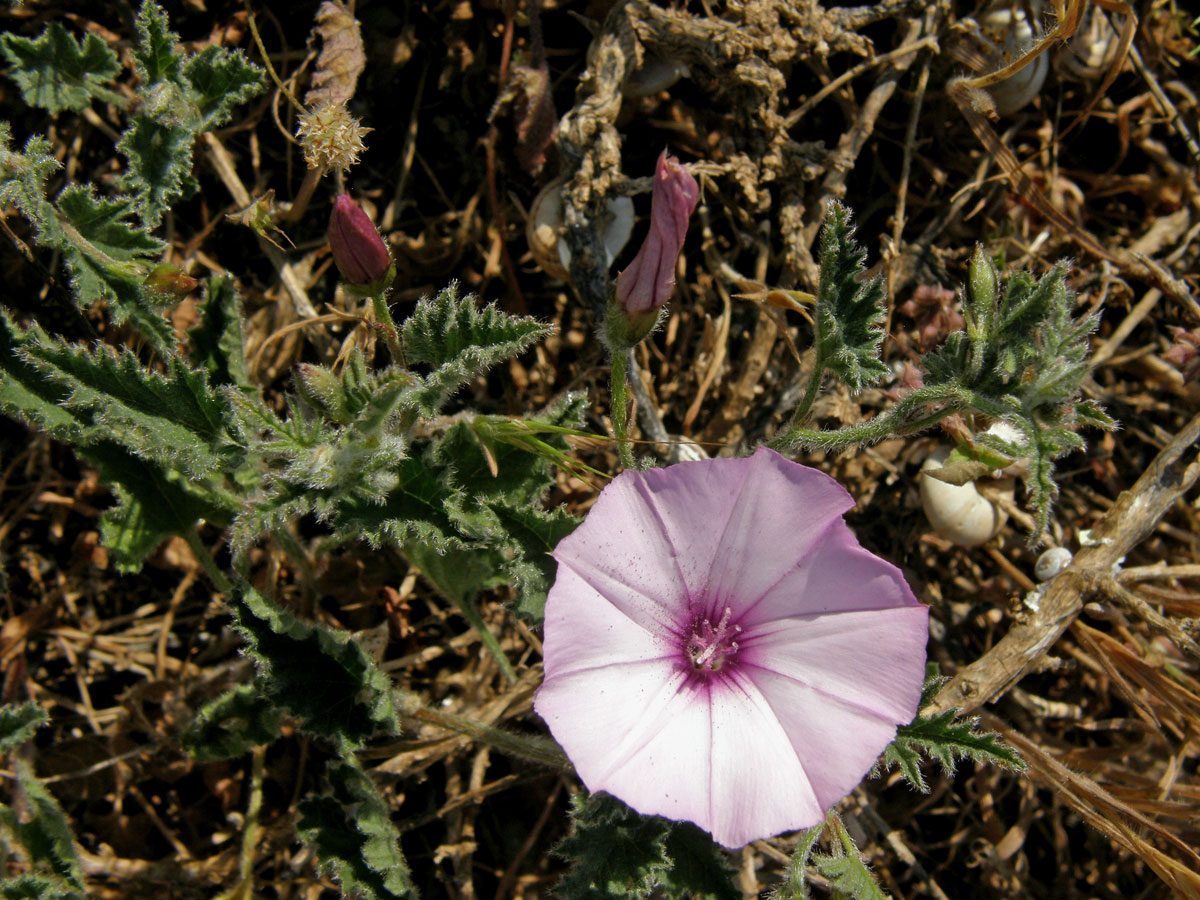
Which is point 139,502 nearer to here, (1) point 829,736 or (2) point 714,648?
(2) point 714,648

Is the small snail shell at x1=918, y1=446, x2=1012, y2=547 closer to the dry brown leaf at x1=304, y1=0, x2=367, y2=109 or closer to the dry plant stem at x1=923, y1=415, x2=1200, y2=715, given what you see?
the dry plant stem at x1=923, y1=415, x2=1200, y2=715

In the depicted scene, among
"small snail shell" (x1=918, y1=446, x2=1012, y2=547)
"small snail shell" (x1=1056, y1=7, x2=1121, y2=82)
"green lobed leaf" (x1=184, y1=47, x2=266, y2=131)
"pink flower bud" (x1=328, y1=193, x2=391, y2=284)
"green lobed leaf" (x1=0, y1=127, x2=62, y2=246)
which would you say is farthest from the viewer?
"small snail shell" (x1=1056, y1=7, x2=1121, y2=82)

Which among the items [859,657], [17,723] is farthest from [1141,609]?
[17,723]

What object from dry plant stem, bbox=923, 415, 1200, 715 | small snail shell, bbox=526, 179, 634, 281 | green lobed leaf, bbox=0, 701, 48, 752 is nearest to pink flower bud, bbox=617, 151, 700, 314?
small snail shell, bbox=526, 179, 634, 281

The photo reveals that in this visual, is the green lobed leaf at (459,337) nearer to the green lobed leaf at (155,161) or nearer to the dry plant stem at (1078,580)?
the green lobed leaf at (155,161)

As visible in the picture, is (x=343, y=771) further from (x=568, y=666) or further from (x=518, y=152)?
(x=518, y=152)

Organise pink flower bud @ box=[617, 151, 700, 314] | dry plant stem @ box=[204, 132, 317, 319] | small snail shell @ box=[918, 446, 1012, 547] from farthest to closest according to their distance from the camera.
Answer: dry plant stem @ box=[204, 132, 317, 319]
small snail shell @ box=[918, 446, 1012, 547]
pink flower bud @ box=[617, 151, 700, 314]

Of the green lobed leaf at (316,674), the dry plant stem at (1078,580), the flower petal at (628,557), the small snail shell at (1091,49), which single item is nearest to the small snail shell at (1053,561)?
the dry plant stem at (1078,580)

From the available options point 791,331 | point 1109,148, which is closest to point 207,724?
point 791,331
